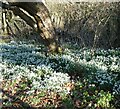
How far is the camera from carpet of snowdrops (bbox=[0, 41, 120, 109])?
747cm

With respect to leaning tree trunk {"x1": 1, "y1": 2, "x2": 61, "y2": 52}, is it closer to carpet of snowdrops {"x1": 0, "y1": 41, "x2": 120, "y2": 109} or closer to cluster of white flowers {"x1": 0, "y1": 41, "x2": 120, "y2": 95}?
cluster of white flowers {"x1": 0, "y1": 41, "x2": 120, "y2": 95}

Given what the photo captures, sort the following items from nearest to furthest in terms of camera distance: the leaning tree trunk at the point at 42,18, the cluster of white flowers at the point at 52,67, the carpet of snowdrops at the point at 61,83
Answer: the carpet of snowdrops at the point at 61,83, the cluster of white flowers at the point at 52,67, the leaning tree trunk at the point at 42,18

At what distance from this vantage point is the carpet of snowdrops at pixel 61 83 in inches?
294

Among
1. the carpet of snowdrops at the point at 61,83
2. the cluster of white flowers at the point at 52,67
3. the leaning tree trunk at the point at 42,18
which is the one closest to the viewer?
the carpet of snowdrops at the point at 61,83

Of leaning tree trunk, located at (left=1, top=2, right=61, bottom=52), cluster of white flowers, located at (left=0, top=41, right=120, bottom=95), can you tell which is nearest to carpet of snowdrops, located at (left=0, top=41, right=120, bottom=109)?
cluster of white flowers, located at (left=0, top=41, right=120, bottom=95)

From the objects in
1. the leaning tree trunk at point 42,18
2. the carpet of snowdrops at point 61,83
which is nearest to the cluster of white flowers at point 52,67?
the carpet of snowdrops at point 61,83

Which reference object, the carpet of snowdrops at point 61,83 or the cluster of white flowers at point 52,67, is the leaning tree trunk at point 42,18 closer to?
the cluster of white flowers at point 52,67

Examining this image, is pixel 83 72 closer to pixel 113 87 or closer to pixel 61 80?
pixel 61 80

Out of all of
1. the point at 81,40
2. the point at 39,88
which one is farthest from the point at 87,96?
the point at 81,40

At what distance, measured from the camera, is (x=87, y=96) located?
762 cm

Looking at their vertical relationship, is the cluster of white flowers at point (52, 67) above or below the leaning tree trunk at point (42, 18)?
below

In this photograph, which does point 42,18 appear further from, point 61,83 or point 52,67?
point 61,83

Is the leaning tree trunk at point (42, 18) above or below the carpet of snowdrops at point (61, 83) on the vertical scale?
above

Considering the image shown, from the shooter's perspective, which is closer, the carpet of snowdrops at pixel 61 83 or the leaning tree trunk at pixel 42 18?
the carpet of snowdrops at pixel 61 83
